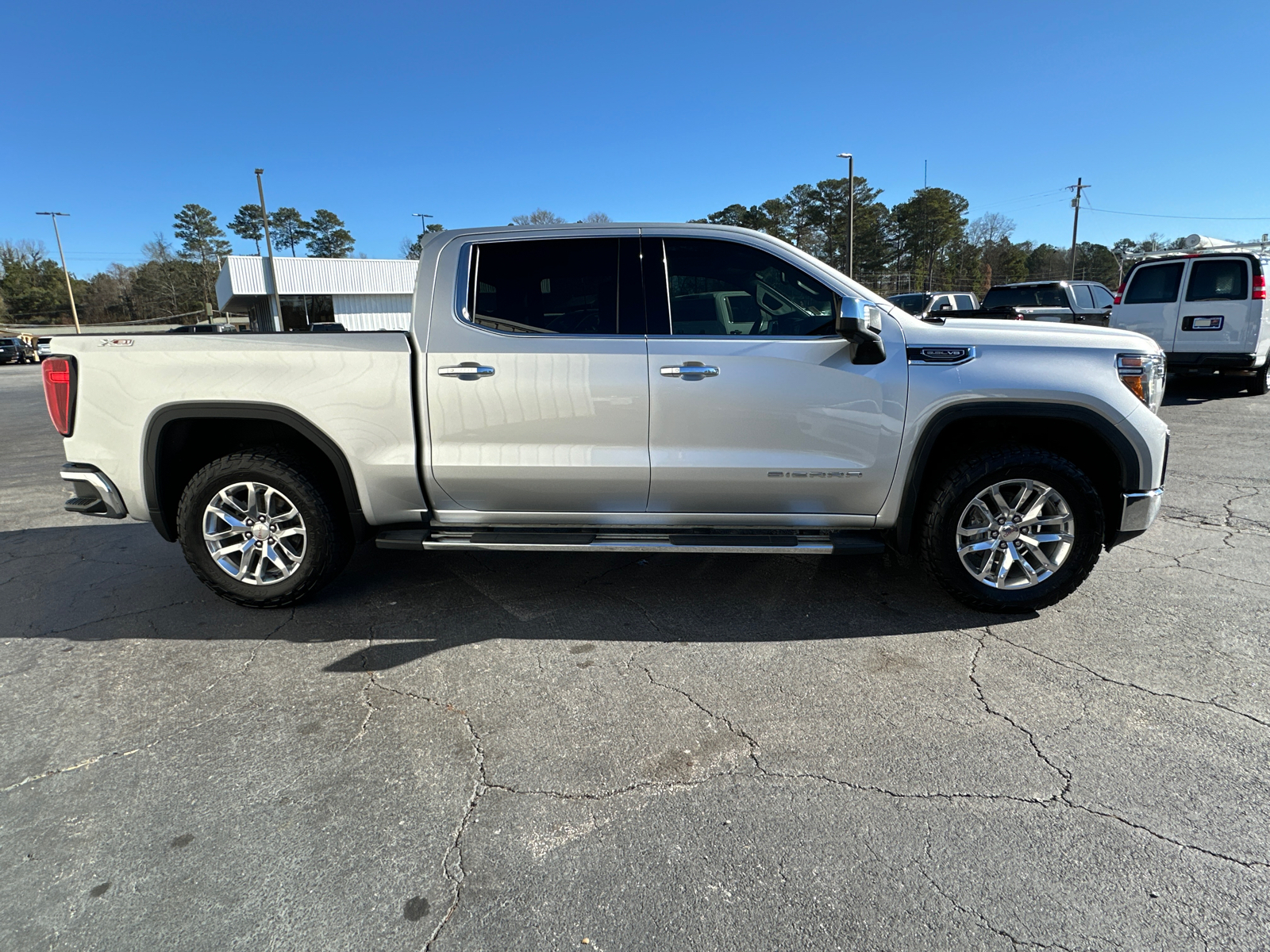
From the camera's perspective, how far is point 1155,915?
75.4 inches

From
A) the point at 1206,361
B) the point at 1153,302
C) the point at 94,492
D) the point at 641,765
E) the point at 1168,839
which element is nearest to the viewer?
the point at 1168,839

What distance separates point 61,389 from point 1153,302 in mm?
13570

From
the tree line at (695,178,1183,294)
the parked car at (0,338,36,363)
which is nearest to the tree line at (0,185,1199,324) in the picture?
the tree line at (695,178,1183,294)

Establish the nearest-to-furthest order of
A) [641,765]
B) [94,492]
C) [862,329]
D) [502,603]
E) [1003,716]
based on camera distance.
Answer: [641,765] < [1003,716] < [862,329] < [94,492] < [502,603]

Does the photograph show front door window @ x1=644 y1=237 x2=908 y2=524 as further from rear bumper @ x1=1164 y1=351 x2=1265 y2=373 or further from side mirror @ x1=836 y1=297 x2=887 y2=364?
rear bumper @ x1=1164 y1=351 x2=1265 y2=373

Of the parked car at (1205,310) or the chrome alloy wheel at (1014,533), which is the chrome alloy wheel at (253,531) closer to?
the chrome alloy wheel at (1014,533)

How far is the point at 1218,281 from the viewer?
1056 cm

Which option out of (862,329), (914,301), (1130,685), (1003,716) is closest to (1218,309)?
(914,301)

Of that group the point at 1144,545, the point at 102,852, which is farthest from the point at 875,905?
the point at 1144,545

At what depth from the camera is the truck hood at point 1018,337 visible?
11.6 ft

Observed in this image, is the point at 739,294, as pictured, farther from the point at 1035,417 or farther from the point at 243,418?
the point at 243,418

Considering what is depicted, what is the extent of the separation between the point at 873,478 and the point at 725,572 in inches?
46.5

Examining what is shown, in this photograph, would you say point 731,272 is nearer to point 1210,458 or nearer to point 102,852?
point 102,852

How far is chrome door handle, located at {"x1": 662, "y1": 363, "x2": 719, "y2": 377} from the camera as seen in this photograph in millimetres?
3545
